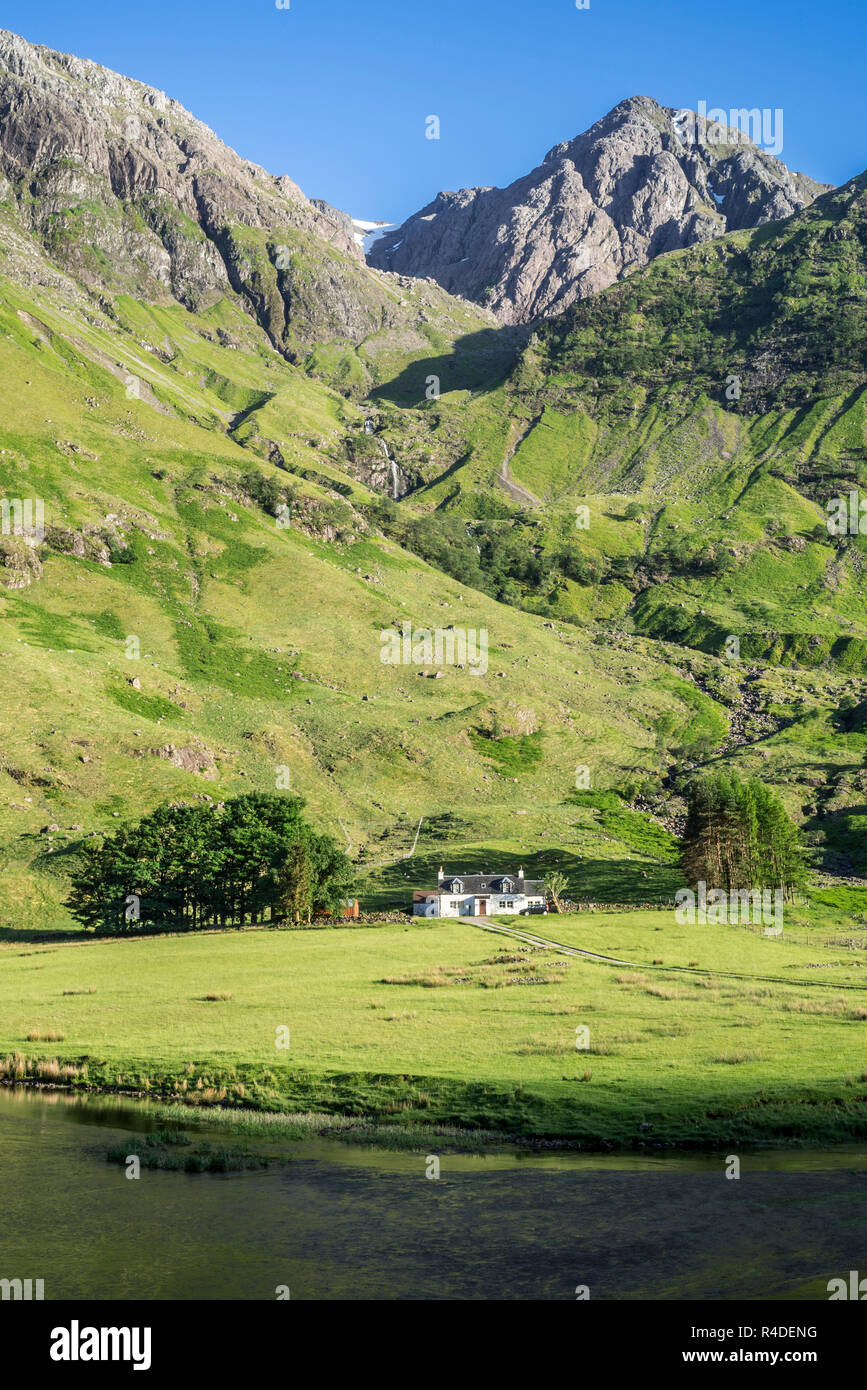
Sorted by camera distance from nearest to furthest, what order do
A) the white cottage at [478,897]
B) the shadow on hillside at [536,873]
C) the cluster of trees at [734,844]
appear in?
the white cottage at [478,897]
the cluster of trees at [734,844]
the shadow on hillside at [536,873]

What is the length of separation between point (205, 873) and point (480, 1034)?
199 feet

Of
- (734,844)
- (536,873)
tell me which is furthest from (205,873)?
(734,844)

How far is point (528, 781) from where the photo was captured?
194875mm

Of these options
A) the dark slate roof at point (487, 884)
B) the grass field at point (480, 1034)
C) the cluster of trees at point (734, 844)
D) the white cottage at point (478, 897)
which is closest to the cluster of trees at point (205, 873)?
the white cottage at point (478, 897)

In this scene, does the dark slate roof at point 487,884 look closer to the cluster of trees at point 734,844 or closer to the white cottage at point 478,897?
the white cottage at point 478,897

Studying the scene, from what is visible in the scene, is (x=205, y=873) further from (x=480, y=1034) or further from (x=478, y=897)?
(x=480, y=1034)

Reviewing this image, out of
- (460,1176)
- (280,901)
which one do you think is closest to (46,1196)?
(460,1176)

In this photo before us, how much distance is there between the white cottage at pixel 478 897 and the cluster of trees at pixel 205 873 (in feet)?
38.3

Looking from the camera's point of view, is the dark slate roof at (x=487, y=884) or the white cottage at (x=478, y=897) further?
the dark slate roof at (x=487, y=884)

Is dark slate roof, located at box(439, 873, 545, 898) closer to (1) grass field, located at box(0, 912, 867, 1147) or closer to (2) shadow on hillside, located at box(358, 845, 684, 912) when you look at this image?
(2) shadow on hillside, located at box(358, 845, 684, 912)

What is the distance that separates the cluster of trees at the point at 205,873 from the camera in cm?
10344

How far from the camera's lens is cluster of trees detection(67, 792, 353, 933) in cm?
10344

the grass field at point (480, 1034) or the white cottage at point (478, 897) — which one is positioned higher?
the white cottage at point (478, 897)

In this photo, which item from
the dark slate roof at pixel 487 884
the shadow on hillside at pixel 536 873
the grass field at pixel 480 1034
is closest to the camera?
the grass field at pixel 480 1034
